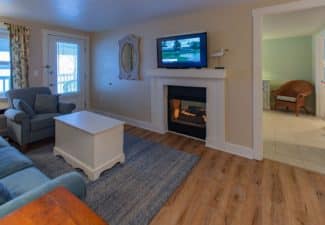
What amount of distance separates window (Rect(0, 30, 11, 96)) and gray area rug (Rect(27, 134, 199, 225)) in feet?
5.85

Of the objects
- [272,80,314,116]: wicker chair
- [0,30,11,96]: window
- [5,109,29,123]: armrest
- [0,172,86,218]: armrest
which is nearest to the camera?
[0,172,86,218]: armrest

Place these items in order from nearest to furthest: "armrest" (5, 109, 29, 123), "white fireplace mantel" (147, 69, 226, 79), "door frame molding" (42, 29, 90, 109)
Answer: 1. "armrest" (5, 109, 29, 123)
2. "white fireplace mantel" (147, 69, 226, 79)
3. "door frame molding" (42, 29, 90, 109)

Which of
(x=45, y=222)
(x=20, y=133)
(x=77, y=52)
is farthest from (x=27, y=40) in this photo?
(x=45, y=222)

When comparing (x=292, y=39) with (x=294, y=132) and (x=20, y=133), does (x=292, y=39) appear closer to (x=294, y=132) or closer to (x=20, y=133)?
(x=294, y=132)

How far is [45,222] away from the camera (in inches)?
29.2

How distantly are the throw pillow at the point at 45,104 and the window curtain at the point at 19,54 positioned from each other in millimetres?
722

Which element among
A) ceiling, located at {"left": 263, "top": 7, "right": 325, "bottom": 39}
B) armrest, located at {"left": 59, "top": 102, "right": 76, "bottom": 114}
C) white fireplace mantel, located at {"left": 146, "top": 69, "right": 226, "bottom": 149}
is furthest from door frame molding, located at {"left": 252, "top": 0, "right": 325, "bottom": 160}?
armrest, located at {"left": 59, "top": 102, "right": 76, "bottom": 114}

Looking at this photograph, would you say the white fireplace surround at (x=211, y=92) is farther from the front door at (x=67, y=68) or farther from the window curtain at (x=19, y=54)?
the window curtain at (x=19, y=54)

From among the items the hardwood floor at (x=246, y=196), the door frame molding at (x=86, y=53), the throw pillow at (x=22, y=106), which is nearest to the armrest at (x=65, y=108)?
the throw pillow at (x=22, y=106)

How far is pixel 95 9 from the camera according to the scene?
10.9ft

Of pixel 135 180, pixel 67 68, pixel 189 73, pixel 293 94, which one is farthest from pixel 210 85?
pixel 293 94

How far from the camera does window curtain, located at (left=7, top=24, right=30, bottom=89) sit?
394cm

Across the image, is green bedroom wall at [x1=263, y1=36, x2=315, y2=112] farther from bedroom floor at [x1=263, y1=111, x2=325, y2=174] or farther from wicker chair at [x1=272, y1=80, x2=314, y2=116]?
bedroom floor at [x1=263, y1=111, x2=325, y2=174]

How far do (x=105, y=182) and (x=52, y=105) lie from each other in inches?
84.6
